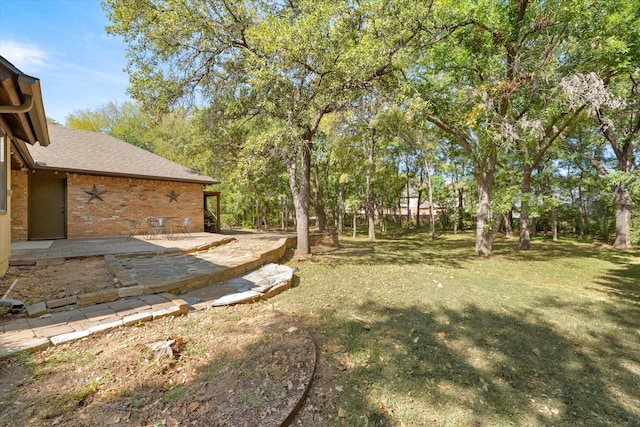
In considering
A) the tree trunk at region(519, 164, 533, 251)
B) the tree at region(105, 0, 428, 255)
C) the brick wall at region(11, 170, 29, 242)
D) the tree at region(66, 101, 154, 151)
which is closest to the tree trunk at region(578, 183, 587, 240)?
the tree trunk at region(519, 164, 533, 251)

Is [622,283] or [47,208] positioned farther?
[47,208]

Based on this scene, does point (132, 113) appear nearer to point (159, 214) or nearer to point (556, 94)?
point (159, 214)

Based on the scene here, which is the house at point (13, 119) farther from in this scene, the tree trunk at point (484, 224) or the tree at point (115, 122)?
the tree at point (115, 122)

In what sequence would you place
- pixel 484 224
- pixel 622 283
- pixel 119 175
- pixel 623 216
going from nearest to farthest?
pixel 622 283 < pixel 119 175 < pixel 484 224 < pixel 623 216

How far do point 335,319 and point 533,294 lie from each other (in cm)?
445

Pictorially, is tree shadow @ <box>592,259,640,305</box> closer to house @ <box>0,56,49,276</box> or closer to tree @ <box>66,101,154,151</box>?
house @ <box>0,56,49,276</box>

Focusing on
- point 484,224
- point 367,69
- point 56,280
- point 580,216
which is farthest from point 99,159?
point 580,216

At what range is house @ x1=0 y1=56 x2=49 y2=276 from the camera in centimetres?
309

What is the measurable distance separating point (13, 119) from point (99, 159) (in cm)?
729

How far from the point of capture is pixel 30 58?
8773 millimetres

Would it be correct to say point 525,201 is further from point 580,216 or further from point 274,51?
point 580,216

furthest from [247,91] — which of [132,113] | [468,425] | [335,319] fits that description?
[132,113]

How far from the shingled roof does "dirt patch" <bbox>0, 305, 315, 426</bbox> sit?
927 centimetres

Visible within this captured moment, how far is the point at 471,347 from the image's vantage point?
338cm
